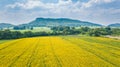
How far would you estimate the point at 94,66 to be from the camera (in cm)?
3103

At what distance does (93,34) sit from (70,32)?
40.5 meters

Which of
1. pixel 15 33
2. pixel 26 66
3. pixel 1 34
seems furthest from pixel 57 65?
pixel 15 33

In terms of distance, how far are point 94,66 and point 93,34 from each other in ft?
382

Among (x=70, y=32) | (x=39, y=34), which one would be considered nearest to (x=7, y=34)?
(x=39, y=34)

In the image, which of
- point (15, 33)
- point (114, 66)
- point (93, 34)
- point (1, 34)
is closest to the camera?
point (114, 66)

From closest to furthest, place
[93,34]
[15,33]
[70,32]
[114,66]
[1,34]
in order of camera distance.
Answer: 1. [114,66]
2. [1,34]
3. [15,33]
4. [93,34]
5. [70,32]

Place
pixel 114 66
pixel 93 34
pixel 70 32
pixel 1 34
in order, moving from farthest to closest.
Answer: pixel 70 32 < pixel 93 34 < pixel 1 34 < pixel 114 66

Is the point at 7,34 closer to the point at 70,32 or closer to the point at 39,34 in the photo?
the point at 39,34

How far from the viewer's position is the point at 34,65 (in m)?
31.8

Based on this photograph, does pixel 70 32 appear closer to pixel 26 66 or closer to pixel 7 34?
pixel 7 34

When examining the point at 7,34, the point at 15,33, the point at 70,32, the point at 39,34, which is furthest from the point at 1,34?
the point at 70,32

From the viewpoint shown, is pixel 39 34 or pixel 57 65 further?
pixel 39 34

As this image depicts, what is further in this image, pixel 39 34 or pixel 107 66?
pixel 39 34

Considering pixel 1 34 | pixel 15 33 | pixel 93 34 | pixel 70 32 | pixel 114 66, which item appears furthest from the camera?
pixel 70 32
